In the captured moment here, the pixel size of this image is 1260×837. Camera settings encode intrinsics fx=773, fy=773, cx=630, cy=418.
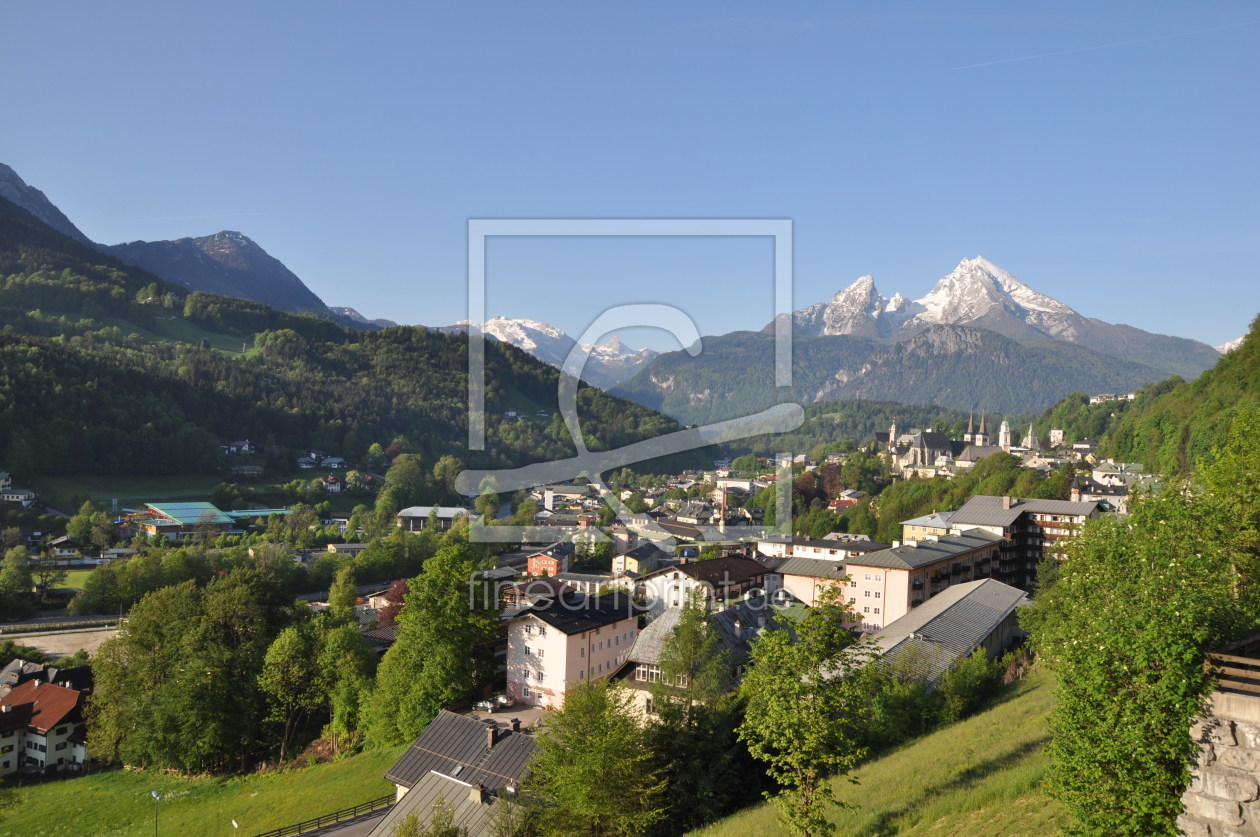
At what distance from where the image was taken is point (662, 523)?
7012 cm

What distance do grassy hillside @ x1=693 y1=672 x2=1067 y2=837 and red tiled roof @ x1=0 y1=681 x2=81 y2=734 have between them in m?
30.3

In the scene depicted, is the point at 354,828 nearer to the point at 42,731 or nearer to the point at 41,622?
the point at 42,731

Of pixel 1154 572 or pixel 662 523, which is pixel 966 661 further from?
pixel 662 523

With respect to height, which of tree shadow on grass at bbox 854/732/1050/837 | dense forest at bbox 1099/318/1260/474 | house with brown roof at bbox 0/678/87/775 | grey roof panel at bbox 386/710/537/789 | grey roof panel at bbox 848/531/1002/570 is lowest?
house with brown roof at bbox 0/678/87/775

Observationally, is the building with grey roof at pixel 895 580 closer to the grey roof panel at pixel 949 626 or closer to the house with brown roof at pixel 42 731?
the grey roof panel at pixel 949 626

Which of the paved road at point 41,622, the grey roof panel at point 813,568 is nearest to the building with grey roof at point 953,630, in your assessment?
the grey roof panel at point 813,568

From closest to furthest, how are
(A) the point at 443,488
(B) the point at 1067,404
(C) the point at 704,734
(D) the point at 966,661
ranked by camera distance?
(C) the point at 704,734 → (D) the point at 966,661 → (A) the point at 443,488 → (B) the point at 1067,404

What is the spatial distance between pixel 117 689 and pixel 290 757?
25.4 feet

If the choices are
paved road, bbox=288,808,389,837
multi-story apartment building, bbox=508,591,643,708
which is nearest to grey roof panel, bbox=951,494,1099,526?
multi-story apartment building, bbox=508,591,643,708

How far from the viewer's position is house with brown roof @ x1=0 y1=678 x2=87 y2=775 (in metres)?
31.2

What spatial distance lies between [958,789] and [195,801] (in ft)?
82.8

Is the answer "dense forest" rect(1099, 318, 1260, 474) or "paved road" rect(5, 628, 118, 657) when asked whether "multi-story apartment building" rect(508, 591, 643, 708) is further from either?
"paved road" rect(5, 628, 118, 657)

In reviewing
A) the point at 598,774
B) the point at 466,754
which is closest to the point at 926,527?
the point at 466,754

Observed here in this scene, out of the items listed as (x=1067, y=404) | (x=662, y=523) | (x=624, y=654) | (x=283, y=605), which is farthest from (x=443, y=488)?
(x=1067, y=404)
